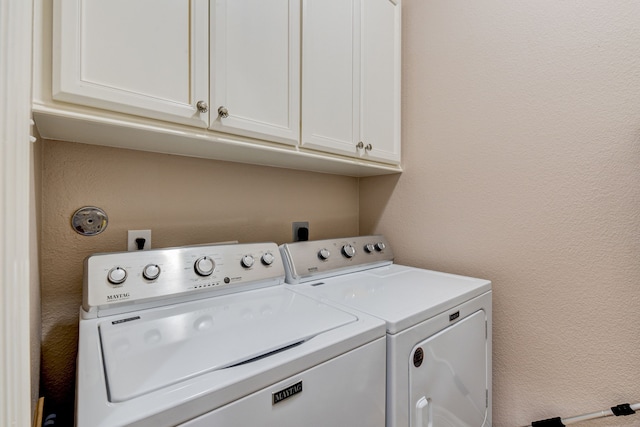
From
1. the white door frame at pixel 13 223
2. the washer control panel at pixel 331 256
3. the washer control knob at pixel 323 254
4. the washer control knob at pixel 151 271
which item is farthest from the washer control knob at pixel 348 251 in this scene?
the white door frame at pixel 13 223

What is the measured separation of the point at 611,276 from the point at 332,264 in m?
1.06

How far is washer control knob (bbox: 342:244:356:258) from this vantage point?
1.47 m

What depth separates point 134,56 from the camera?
0.81m

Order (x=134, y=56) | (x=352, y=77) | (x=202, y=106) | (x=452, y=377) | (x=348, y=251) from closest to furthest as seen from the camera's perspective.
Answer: (x=134, y=56) → (x=202, y=106) → (x=452, y=377) → (x=352, y=77) → (x=348, y=251)

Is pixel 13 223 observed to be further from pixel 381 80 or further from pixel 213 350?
pixel 381 80

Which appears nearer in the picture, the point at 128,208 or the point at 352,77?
the point at 128,208

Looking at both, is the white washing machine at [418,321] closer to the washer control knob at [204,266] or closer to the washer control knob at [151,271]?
the washer control knob at [204,266]

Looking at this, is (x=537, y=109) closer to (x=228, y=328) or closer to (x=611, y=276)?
(x=611, y=276)

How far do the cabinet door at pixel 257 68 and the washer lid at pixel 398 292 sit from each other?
0.62 m

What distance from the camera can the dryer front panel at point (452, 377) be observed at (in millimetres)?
893

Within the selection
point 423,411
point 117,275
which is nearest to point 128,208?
point 117,275

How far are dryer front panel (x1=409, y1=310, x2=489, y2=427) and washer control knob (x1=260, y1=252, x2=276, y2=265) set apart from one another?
621 millimetres

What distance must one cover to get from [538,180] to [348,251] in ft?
2.88

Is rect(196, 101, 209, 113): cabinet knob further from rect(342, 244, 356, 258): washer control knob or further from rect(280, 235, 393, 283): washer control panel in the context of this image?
rect(342, 244, 356, 258): washer control knob
